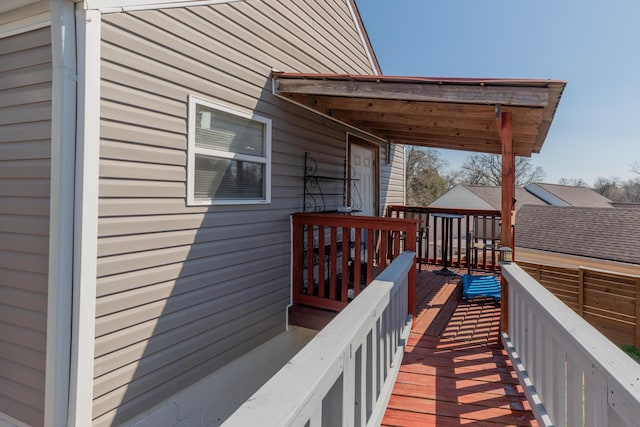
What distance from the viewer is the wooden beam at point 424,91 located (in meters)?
2.71

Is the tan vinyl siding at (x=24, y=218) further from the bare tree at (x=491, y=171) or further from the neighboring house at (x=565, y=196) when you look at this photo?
the bare tree at (x=491, y=171)

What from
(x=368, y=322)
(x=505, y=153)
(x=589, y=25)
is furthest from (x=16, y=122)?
(x=589, y=25)

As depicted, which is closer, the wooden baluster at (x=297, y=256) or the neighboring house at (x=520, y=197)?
the wooden baluster at (x=297, y=256)

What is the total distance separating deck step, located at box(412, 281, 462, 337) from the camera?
11.4ft

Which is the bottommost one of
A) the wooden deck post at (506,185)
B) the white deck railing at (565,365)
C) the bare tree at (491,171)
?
the white deck railing at (565,365)

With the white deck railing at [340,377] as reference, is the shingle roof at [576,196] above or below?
above

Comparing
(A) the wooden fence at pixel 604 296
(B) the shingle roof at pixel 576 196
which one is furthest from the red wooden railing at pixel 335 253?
(B) the shingle roof at pixel 576 196

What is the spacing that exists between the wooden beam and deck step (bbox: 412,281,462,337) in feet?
7.24

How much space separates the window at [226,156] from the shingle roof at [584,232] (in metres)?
11.7

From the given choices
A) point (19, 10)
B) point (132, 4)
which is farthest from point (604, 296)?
point (19, 10)

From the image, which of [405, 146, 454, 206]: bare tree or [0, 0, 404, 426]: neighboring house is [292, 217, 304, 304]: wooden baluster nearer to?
[0, 0, 404, 426]: neighboring house

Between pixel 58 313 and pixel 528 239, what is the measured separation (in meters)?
14.8

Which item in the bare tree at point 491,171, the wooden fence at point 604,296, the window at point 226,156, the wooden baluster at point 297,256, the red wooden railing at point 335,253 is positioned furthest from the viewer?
the bare tree at point 491,171

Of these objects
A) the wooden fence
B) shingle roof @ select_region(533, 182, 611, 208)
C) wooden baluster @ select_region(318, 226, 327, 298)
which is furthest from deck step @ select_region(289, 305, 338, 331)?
shingle roof @ select_region(533, 182, 611, 208)
